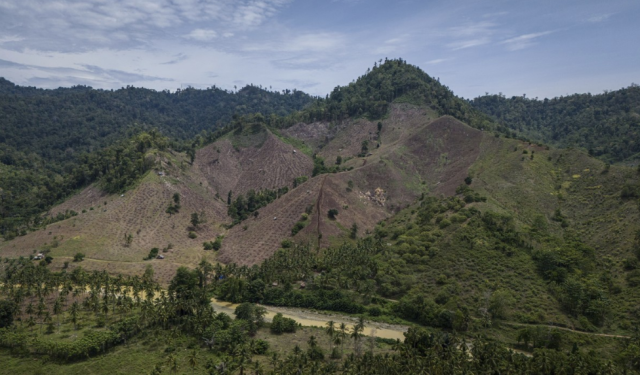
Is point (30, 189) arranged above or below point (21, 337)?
above

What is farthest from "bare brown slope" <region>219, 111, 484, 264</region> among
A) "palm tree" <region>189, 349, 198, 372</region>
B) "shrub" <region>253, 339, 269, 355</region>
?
"palm tree" <region>189, 349, 198, 372</region>

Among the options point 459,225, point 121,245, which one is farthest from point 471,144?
point 121,245

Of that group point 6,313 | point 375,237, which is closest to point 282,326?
point 375,237

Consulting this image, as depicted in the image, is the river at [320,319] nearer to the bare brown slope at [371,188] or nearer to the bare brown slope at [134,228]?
the bare brown slope at [371,188]

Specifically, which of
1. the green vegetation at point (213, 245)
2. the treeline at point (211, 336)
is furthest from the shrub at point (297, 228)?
the green vegetation at point (213, 245)

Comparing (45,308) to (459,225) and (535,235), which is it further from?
(535,235)

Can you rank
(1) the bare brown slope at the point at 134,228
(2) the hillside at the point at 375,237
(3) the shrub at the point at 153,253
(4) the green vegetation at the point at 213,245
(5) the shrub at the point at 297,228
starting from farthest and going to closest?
(4) the green vegetation at the point at 213,245
(5) the shrub at the point at 297,228
(3) the shrub at the point at 153,253
(1) the bare brown slope at the point at 134,228
(2) the hillside at the point at 375,237

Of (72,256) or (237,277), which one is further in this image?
(72,256)
